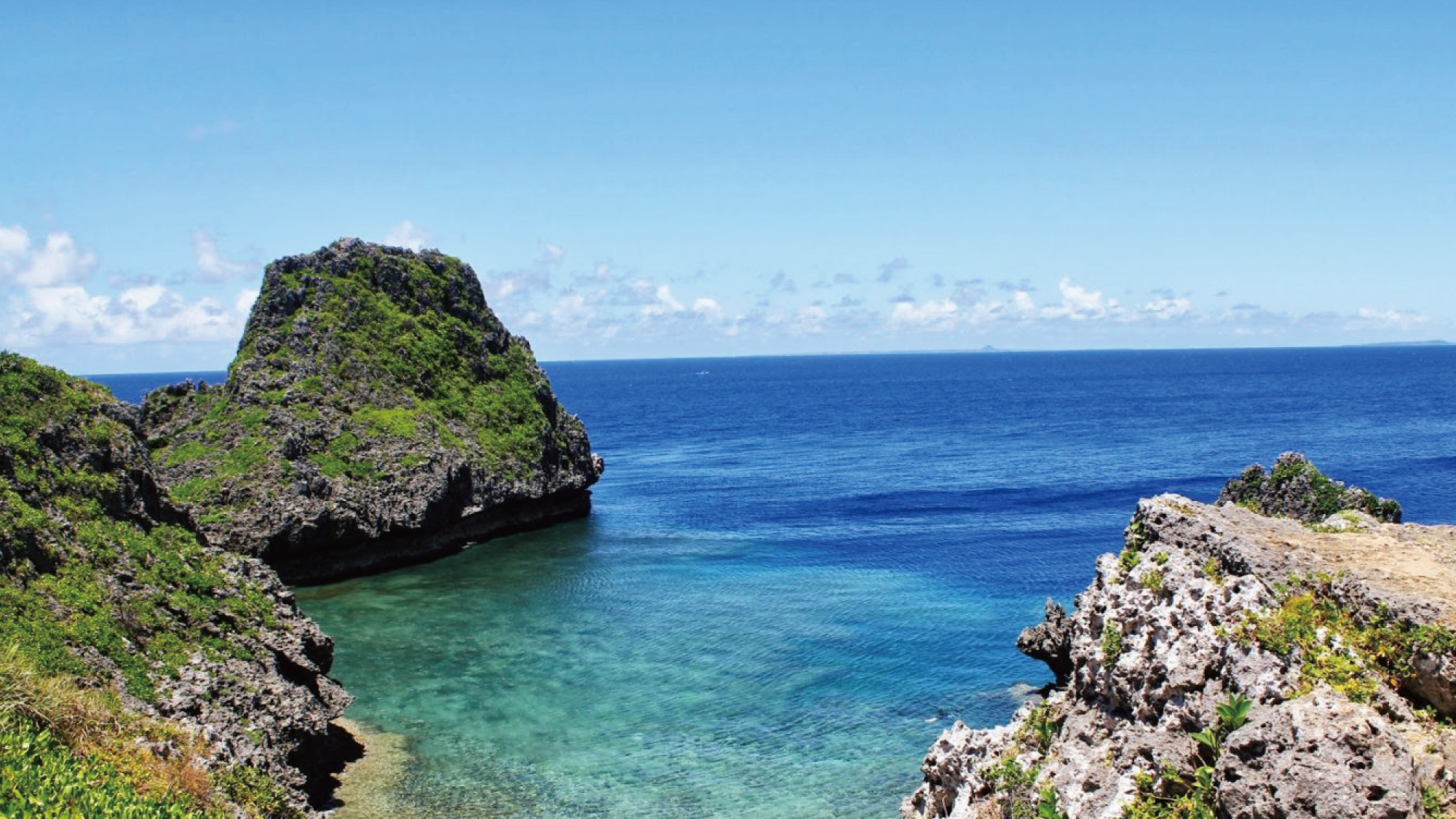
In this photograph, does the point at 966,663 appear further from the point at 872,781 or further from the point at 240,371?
the point at 240,371

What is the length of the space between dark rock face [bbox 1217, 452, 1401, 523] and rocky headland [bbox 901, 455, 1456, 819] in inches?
397

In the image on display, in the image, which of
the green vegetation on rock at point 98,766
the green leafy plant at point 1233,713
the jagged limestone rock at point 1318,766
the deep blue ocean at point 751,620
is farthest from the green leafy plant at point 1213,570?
the green vegetation on rock at point 98,766

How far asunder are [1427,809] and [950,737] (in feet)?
28.3

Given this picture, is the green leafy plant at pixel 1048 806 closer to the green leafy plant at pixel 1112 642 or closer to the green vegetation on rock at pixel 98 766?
the green leafy plant at pixel 1112 642

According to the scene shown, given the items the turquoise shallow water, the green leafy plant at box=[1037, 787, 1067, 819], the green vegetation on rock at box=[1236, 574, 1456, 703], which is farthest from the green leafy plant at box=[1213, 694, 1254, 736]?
the turquoise shallow water

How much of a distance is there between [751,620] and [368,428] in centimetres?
2758

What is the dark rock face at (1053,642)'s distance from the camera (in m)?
31.7

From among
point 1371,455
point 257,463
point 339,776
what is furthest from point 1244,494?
point 1371,455

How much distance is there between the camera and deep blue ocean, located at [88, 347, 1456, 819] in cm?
2966

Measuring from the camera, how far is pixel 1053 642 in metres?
32.2

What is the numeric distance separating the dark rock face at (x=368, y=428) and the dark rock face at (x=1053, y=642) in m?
35.8

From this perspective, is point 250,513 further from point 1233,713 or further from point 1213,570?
point 1233,713

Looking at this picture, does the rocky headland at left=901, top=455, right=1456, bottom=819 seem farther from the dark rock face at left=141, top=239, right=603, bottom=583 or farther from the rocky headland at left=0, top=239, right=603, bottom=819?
the dark rock face at left=141, top=239, right=603, bottom=583

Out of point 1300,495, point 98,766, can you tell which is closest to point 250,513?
point 98,766
